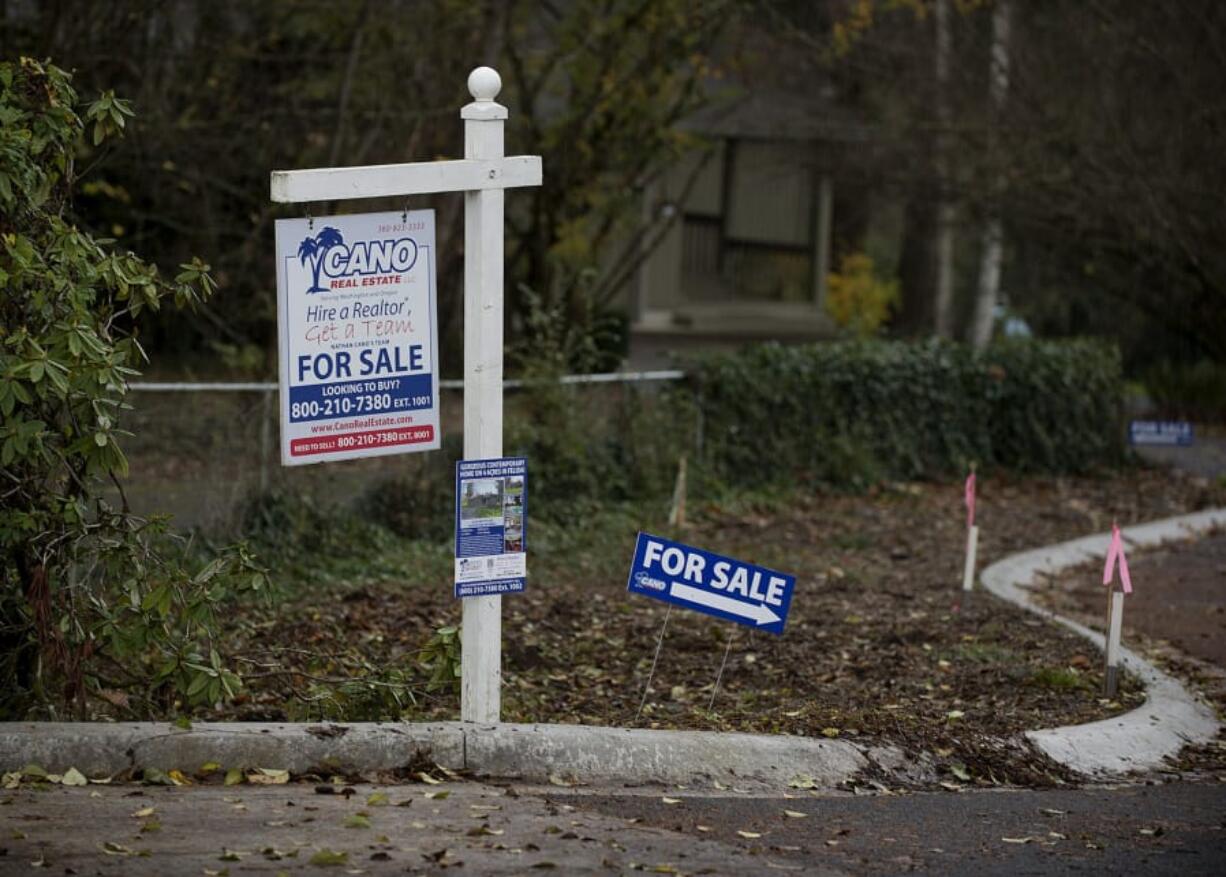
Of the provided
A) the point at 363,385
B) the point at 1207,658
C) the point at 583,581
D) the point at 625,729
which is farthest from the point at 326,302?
the point at 1207,658

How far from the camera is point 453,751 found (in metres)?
6.73

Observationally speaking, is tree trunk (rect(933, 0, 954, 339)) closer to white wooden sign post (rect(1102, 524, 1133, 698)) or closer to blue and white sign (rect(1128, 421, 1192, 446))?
blue and white sign (rect(1128, 421, 1192, 446))

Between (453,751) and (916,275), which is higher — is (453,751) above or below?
below

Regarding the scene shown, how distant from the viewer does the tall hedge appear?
15.8 metres

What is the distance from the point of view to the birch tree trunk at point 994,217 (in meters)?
21.0

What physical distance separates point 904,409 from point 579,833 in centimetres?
1162

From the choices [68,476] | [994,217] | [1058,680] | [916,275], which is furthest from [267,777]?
[916,275]

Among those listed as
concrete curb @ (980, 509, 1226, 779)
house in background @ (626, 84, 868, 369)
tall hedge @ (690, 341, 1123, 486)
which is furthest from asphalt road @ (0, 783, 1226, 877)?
house in background @ (626, 84, 868, 369)

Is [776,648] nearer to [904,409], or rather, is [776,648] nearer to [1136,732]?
[1136,732]

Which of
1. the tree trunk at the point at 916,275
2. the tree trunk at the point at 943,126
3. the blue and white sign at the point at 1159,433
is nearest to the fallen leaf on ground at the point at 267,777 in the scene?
the blue and white sign at the point at 1159,433

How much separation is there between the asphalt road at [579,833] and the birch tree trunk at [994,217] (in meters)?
11.9

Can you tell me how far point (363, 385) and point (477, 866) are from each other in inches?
85.6

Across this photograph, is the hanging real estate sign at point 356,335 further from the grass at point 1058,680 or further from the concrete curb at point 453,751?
the grass at point 1058,680

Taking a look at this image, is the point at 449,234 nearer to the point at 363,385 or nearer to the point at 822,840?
the point at 363,385
